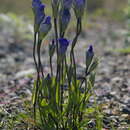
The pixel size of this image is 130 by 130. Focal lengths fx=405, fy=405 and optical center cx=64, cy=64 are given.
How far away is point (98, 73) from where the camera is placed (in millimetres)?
5434

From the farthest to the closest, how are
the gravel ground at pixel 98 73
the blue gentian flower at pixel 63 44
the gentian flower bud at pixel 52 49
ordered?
the gravel ground at pixel 98 73
the gentian flower bud at pixel 52 49
the blue gentian flower at pixel 63 44

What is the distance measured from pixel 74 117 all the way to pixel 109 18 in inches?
388

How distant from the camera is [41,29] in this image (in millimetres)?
2527

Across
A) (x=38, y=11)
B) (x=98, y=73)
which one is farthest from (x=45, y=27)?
(x=98, y=73)

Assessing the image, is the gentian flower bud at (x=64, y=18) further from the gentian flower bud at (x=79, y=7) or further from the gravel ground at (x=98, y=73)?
the gravel ground at (x=98, y=73)

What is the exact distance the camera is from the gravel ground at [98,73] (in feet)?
11.6

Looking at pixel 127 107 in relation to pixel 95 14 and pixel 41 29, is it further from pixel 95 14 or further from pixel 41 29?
pixel 95 14

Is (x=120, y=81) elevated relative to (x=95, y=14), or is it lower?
lower

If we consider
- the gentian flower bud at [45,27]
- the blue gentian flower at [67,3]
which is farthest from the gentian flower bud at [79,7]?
the gentian flower bud at [45,27]

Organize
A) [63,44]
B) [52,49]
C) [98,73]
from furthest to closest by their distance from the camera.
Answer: [98,73]
[52,49]
[63,44]

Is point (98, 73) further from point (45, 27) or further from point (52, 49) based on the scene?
point (45, 27)

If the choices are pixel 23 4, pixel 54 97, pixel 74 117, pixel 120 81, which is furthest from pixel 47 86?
pixel 23 4

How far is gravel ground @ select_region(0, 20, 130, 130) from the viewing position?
353 cm

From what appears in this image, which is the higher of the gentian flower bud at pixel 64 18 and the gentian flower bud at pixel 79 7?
the gentian flower bud at pixel 79 7
